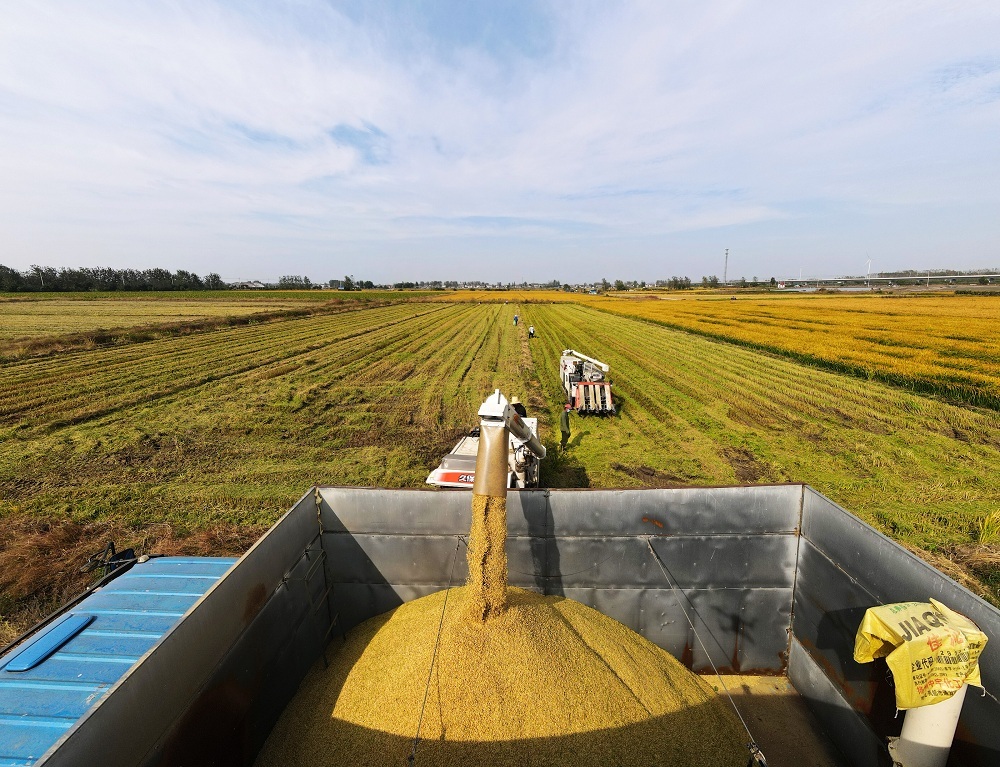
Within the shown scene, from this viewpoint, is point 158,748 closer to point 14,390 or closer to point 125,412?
point 125,412

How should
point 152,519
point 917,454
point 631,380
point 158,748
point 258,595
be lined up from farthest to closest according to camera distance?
point 631,380, point 917,454, point 152,519, point 258,595, point 158,748

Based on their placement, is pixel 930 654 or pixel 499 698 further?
pixel 499 698

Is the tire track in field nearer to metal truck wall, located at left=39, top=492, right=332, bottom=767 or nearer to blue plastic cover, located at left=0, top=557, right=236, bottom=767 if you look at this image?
blue plastic cover, located at left=0, top=557, right=236, bottom=767

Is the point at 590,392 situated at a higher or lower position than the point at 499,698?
higher

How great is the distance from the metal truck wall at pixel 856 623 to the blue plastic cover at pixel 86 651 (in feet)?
17.0

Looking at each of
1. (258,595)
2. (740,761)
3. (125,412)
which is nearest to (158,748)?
(258,595)

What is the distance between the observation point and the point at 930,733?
2.87 m

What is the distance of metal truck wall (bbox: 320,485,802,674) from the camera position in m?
4.54

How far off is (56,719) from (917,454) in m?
13.3

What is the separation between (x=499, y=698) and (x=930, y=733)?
2.74 m

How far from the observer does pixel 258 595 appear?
3.63 m

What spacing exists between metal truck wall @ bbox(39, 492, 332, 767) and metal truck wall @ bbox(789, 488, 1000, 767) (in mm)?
4779

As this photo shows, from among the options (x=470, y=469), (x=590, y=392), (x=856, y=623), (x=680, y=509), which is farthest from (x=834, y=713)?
(x=590, y=392)

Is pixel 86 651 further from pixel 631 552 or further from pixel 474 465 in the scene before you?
pixel 631 552
